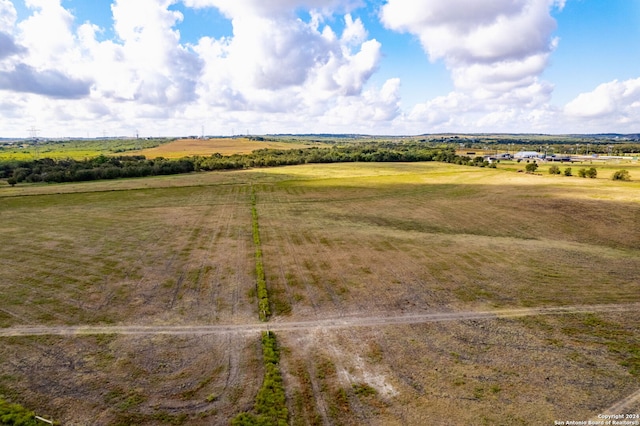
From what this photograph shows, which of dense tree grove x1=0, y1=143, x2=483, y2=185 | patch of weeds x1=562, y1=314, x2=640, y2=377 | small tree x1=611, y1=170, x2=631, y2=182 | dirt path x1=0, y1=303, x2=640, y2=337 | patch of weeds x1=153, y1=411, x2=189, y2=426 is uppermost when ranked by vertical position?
dense tree grove x1=0, y1=143, x2=483, y2=185

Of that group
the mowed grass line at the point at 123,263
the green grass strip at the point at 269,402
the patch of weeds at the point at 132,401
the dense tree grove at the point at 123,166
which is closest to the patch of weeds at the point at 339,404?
the green grass strip at the point at 269,402

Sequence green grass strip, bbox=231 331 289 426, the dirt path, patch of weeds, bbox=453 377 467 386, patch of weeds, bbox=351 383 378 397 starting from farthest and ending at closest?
1. the dirt path
2. patch of weeds, bbox=453 377 467 386
3. patch of weeds, bbox=351 383 378 397
4. green grass strip, bbox=231 331 289 426

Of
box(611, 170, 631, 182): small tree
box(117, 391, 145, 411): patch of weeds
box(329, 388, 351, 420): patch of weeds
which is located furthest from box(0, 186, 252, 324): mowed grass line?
box(611, 170, 631, 182): small tree

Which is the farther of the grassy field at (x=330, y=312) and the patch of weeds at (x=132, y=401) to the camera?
the grassy field at (x=330, y=312)

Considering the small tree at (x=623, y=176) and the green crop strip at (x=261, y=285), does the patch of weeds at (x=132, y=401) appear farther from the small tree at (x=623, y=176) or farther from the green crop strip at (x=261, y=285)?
the small tree at (x=623, y=176)

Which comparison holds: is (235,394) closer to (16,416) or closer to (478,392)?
(16,416)

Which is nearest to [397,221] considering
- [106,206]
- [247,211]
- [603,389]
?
[247,211]

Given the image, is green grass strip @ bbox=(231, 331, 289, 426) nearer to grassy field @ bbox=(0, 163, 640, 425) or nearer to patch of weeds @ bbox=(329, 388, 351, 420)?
grassy field @ bbox=(0, 163, 640, 425)
